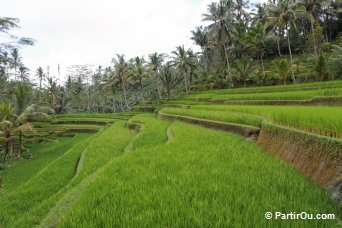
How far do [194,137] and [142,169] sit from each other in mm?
3629

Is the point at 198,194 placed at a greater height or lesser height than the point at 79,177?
greater

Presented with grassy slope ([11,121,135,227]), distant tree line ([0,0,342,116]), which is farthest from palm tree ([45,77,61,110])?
grassy slope ([11,121,135,227])

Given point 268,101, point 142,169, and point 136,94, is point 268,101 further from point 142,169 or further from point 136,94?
point 136,94

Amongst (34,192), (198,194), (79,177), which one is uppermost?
(198,194)

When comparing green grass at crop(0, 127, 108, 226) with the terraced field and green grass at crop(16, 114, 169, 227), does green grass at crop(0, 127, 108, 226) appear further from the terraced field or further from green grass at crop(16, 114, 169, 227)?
green grass at crop(16, 114, 169, 227)

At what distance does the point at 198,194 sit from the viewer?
3.50 meters

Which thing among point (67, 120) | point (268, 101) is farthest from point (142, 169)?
point (67, 120)

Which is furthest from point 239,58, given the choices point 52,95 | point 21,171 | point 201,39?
point 21,171

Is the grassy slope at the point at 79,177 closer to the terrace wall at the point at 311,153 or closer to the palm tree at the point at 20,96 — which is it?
the terrace wall at the point at 311,153

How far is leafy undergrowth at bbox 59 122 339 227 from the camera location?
9.20 ft

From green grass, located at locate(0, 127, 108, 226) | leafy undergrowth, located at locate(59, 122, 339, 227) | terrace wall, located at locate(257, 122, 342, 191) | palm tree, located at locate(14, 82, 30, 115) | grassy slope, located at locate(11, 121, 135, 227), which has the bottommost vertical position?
green grass, located at locate(0, 127, 108, 226)

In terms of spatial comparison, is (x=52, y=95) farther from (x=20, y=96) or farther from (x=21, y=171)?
(x=21, y=171)

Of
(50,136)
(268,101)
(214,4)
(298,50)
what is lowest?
(50,136)

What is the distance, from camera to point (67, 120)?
3238 cm
